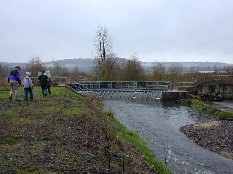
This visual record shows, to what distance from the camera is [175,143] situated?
15023 millimetres

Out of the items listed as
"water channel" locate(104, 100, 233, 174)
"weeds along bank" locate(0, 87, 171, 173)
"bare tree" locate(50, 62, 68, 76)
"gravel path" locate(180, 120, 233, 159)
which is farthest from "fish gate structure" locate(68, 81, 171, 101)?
"weeds along bank" locate(0, 87, 171, 173)

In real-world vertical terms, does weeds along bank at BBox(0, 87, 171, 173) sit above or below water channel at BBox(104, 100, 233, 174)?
above

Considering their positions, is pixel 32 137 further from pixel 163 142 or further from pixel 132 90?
pixel 132 90

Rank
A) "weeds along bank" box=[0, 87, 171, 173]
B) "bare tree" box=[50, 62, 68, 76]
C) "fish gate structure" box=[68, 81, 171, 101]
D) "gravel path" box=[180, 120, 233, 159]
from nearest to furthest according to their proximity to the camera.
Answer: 1. "weeds along bank" box=[0, 87, 171, 173]
2. "gravel path" box=[180, 120, 233, 159]
3. "fish gate structure" box=[68, 81, 171, 101]
4. "bare tree" box=[50, 62, 68, 76]

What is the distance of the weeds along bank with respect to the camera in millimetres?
7976

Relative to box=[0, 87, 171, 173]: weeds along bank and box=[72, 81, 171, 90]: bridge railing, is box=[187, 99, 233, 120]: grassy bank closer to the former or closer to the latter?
Result: box=[72, 81, 171, 90]: bridge railing

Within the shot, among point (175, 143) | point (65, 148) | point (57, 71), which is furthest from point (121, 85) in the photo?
point (65, 148)

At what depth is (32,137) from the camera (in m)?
10.8

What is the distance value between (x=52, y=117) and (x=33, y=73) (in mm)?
33649

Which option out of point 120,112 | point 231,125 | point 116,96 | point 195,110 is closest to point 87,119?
point 231,125

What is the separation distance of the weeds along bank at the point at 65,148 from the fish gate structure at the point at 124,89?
20.4 meters

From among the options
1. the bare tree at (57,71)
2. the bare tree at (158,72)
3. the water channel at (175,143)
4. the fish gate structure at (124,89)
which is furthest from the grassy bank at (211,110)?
the bare tree at (57,71)

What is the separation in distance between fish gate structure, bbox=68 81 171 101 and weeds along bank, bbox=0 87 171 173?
20.4m

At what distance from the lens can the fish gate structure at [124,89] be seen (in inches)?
1434
